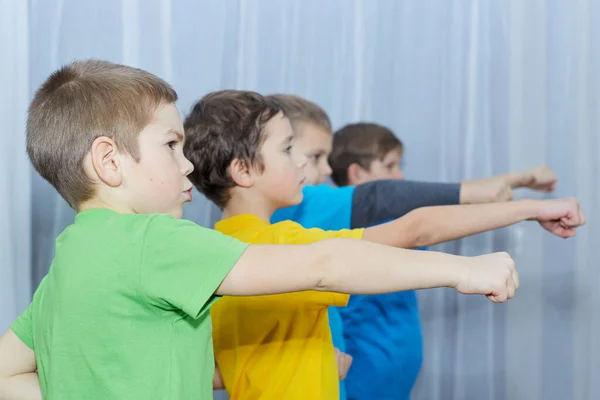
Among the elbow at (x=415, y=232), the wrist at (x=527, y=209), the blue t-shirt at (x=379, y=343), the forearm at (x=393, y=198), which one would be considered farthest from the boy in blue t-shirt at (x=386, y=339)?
the elbow at (x=415, y=232)

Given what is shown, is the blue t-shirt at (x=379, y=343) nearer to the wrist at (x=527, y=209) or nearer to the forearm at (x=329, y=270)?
the wrist at (x=527, y=209)

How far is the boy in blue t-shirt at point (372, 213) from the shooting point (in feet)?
4.81

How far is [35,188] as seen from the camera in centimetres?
189

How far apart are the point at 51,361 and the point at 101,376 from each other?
65 millimetres

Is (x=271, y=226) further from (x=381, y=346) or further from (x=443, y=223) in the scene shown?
(x=381, y=346)

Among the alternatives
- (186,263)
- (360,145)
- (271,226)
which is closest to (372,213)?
→ (271,226)

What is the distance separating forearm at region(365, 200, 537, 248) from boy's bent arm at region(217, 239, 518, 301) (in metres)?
0.41

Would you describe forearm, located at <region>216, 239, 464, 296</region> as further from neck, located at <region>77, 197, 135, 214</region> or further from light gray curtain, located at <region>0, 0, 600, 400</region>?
light gray curtain, located at <region>0, 0, 600, 400</region>

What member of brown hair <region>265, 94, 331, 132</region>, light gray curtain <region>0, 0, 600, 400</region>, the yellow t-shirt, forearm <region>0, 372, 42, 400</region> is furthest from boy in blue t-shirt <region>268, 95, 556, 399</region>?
forearm <region>0, 372, 42, 400</region>

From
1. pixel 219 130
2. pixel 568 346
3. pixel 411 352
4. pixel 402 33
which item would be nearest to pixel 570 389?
pixel 568 346

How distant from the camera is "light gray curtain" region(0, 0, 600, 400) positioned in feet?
6.80

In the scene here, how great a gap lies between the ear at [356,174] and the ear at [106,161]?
48.7 inches

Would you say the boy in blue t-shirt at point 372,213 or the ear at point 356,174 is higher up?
the ear at point 356,174

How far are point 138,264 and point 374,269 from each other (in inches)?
9.4
